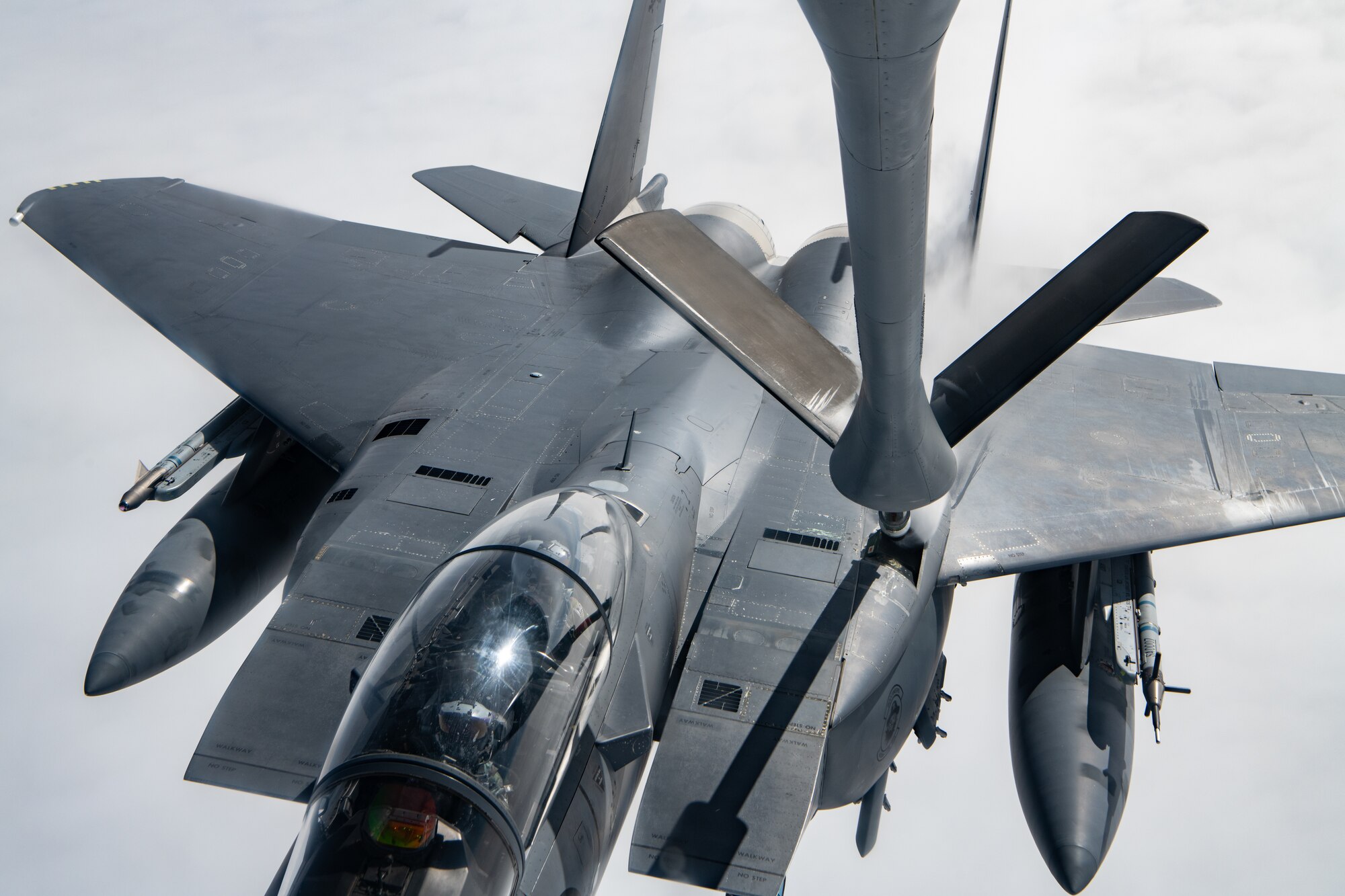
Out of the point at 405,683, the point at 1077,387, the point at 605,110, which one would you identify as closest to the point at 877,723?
the point at 405,683

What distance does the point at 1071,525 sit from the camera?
321 inches

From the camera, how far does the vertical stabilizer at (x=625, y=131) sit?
1043 cm

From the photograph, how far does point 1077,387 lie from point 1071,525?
2.21 metres

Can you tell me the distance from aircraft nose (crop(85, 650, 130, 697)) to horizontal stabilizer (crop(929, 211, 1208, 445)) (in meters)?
6.07

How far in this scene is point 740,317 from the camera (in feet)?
17.4

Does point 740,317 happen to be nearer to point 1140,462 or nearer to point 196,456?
point 1140,462

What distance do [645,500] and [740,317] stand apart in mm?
1719

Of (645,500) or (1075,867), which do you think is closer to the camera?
(645,500)

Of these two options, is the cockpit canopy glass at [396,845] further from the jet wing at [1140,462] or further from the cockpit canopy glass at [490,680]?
the jet wing at [1140,462]

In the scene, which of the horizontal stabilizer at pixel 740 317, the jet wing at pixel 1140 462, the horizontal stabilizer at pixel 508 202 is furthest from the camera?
the horizontal stabilizer at pixel 508 202

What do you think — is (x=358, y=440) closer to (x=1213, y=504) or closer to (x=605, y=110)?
(x=605, y=110)

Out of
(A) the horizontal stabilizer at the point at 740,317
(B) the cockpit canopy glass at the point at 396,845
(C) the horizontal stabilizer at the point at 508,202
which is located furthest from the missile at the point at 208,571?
(A) the horizontal stabilizer at the point at 740,317

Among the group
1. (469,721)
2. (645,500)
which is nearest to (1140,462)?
(645,500)

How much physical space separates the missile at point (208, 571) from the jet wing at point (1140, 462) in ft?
19.2
